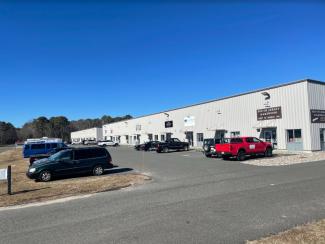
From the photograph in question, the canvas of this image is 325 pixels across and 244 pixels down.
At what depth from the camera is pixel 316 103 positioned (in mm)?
29406

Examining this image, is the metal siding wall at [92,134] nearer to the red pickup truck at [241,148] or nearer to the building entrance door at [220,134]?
the building entrance door at [220,134]

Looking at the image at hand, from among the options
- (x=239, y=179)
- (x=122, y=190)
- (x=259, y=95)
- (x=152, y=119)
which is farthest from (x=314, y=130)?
(x=152, y=119)

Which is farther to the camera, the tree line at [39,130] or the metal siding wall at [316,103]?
the tree line at [39,130]

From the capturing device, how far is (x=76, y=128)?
182m

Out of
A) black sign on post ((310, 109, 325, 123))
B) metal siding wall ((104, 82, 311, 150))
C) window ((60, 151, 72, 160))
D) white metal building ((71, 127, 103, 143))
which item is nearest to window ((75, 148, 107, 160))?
window ((60, 151, 72, 160))

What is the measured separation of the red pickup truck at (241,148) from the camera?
2380cm

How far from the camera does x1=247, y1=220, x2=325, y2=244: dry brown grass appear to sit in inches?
217

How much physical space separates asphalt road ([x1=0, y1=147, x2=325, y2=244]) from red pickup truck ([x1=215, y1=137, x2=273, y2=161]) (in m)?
11.9

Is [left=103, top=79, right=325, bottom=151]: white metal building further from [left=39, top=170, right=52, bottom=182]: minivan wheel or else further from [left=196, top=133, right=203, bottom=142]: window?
[left=39, top=170, right=52, bottom=182]: minivan wheel

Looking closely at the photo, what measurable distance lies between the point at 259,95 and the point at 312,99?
19.4 ft

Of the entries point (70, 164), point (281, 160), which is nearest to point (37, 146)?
point (70, 164)

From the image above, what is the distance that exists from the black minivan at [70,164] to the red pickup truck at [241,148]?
386 inches

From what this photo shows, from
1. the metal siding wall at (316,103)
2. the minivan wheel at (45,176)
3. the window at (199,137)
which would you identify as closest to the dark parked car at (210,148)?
the metal siding wall at (316,103)

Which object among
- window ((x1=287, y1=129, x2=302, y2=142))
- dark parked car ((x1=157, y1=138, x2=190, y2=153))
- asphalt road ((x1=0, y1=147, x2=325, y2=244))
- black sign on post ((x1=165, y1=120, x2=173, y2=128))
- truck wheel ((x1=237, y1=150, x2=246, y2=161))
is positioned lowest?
asphalt road ((x1=0, y1=147, x2=325, y2=244))
